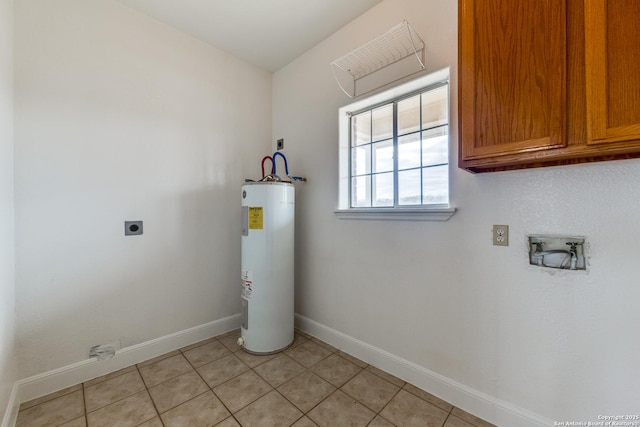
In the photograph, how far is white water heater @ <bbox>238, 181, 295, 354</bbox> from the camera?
2047mm

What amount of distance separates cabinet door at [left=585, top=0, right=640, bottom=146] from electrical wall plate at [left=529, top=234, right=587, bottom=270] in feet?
1.61

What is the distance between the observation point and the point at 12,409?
1398 millimetres

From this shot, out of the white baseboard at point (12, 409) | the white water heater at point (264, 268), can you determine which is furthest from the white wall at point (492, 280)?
the white baseboard at point (12, 409)

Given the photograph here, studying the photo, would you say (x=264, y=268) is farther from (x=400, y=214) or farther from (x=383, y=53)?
(x=383, y=53)

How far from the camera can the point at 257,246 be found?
6.74 feet

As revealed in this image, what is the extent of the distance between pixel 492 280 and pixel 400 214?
0.64m

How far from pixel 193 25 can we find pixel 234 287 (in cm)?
233

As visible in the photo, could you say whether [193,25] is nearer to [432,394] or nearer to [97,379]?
Answer: [97,379]

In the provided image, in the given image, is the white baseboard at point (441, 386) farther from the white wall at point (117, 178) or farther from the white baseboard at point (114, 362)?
the white wall at point (117, 178)

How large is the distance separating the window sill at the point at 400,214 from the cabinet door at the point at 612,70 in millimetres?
709

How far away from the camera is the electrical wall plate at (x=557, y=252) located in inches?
45.7

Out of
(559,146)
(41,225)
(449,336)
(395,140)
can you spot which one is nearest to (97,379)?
(41,225)

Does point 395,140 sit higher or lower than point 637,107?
higher

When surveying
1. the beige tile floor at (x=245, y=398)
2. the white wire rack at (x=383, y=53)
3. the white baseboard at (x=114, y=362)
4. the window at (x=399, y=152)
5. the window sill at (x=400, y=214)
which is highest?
the white wire rack at (x=383, y=53)
